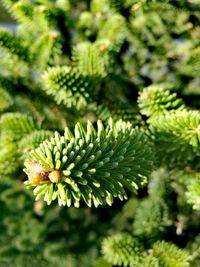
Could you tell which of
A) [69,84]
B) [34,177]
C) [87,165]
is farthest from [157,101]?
[34,177]

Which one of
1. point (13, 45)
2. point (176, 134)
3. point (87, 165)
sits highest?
point (13, 45)

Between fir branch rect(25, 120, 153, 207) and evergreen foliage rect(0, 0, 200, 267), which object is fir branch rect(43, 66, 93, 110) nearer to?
evergreen foliage rect(0, 0, 200, 267)

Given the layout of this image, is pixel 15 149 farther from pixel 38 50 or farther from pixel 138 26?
pixel 138 26

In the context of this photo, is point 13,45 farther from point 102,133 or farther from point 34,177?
point 34,177

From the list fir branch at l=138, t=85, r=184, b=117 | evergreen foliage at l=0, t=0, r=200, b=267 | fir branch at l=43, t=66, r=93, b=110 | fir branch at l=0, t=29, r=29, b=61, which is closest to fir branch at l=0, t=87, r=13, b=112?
evergreen foliage at l=0, t=0, r=200, b=267

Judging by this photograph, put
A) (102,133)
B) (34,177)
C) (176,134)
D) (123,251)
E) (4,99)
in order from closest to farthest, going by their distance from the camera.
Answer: (34,177), (102,133), (176,134), (123,251), (4,99)

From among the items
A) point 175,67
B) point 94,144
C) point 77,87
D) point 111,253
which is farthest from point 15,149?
point 175,67

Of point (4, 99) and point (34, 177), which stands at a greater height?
point (4, 99)

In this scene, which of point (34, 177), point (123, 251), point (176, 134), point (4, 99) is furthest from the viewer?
point (4, 99)

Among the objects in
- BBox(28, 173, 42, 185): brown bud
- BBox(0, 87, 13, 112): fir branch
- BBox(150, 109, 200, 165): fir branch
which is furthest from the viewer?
BBox(0, 87, 13, 112): fir branch
